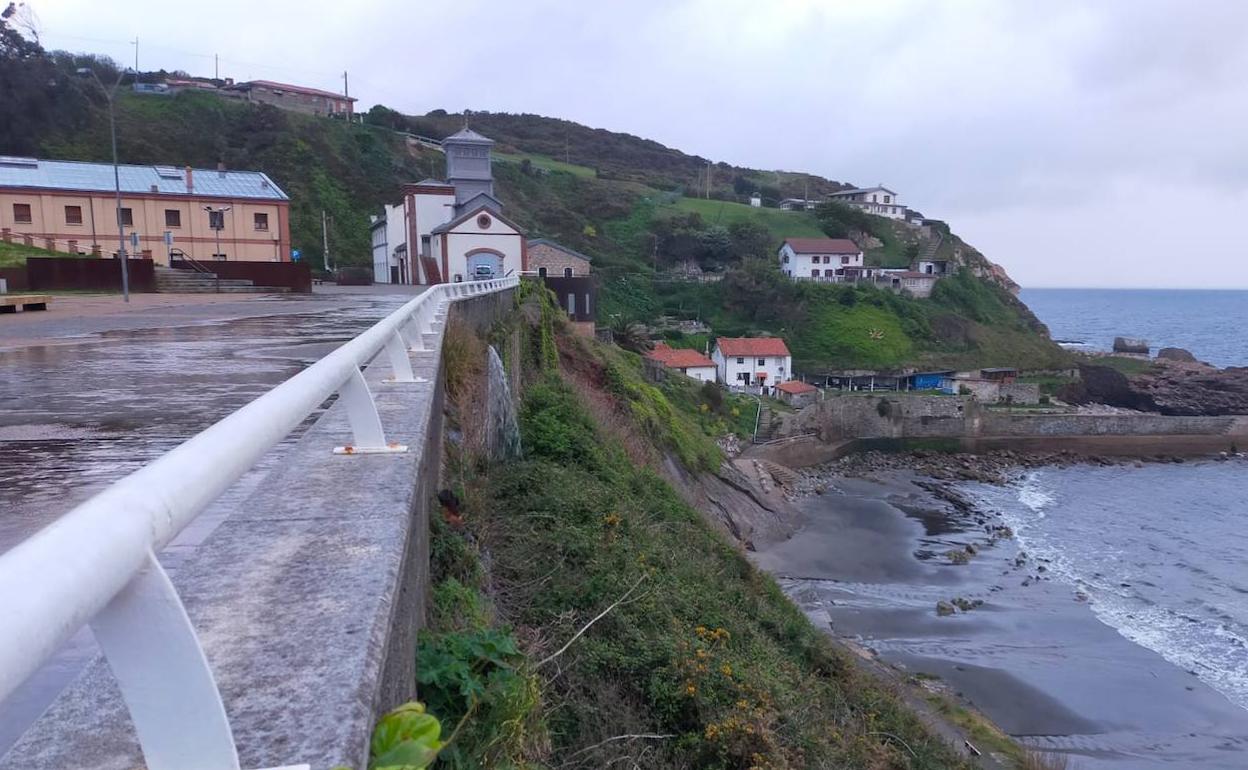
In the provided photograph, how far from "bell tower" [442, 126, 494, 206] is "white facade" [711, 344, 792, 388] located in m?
18.7

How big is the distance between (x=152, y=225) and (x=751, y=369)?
35.0 metres

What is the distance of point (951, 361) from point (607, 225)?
3704 centimetres

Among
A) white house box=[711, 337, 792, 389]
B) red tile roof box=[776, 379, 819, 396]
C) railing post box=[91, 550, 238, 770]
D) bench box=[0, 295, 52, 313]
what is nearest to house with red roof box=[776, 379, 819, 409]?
red tile roof box=[776, 379, 819, 396]

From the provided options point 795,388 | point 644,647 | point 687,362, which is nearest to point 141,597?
point 644,647

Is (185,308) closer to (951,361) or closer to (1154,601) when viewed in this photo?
(1154,601)

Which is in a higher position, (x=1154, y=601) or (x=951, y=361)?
(x=951, y=361)

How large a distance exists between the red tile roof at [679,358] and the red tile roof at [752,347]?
2.28 m

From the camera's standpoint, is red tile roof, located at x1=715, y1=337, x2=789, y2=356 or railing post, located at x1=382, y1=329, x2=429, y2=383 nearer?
railing post, located at x1=382, y1=329, x2=429, y2=383

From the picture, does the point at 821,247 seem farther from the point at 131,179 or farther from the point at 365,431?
the point at 365,431

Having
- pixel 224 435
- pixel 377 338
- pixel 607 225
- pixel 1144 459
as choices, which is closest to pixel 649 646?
pixel 377 338

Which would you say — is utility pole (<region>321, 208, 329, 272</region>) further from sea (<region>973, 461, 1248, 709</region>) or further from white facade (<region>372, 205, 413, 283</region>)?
sea (<region>973, 461, 1248, 709</region>)

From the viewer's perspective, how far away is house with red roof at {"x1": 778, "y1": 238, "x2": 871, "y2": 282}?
7369cm

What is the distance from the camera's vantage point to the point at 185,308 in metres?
16.6

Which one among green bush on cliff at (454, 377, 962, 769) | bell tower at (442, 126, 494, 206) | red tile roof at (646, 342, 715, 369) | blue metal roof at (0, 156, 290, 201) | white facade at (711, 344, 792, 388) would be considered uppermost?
bell tower at (442, 126, 494, 206)
